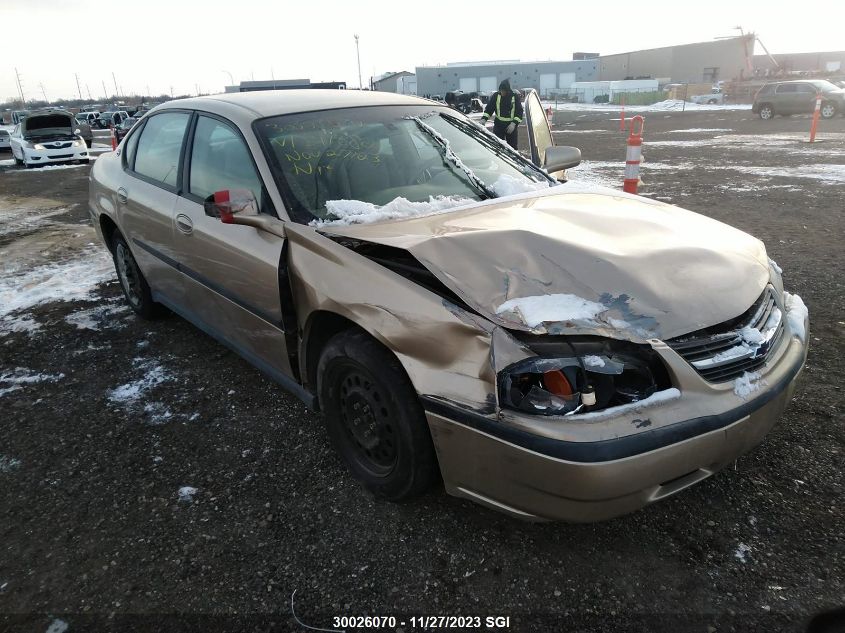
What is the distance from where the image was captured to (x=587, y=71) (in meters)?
77.6

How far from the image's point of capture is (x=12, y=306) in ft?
16.5

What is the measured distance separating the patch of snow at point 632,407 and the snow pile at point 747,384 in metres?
0.27

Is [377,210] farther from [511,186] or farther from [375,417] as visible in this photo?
[375,417]

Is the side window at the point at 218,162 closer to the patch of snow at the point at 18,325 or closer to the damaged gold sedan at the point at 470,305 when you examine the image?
the damaged gold sedan at the point at 470,305

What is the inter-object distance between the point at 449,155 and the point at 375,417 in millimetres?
1610

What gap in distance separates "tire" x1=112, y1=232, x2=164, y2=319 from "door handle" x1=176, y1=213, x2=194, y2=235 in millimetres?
1141

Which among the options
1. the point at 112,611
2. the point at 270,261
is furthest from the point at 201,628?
the point at 270,261

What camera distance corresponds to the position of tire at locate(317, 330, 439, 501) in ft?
6.93

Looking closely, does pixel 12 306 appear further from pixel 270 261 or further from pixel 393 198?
pixel 393 198

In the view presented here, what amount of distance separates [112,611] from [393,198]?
2031mm

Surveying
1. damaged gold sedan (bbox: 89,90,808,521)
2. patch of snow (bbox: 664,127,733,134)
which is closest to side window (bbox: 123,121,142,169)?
damaged gold sedan (bbox: 89,90,808,521)

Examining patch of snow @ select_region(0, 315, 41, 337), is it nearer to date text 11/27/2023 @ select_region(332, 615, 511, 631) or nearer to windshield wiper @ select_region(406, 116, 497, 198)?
windshield wiper @ select_region(406, 116, 497, 198)

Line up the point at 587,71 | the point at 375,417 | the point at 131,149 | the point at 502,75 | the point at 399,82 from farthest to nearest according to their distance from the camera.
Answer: the point at 587,71
the point at 399,82
the point at 502,75
the point at 131,149
the point at 375,417

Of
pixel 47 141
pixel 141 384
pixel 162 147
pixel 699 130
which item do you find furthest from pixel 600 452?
pixel 699 130
